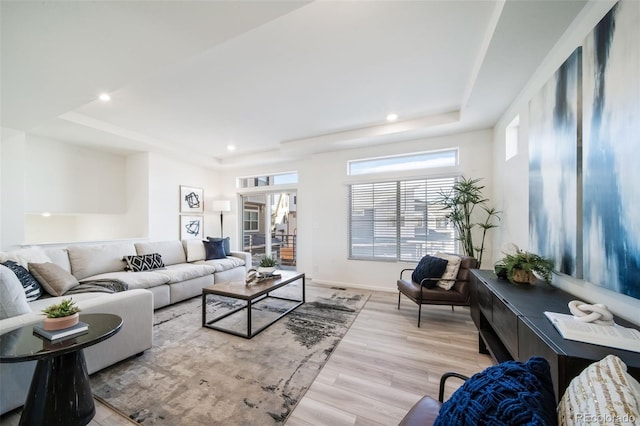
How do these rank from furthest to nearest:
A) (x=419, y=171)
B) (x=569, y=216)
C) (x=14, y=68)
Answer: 1. (x=419, y=171)
2. (x=14, y=68)
3. (x=569, y=216)

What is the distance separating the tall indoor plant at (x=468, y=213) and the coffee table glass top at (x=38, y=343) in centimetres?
410

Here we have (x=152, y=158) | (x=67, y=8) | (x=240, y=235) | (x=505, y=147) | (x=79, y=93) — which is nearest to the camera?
(x=67, y=8)

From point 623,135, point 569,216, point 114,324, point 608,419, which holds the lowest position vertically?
point 114,324

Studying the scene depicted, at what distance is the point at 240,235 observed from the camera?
20.8 ft

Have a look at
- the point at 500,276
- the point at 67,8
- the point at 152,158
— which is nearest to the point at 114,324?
the point at 67,8

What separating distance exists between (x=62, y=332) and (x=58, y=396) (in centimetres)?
35

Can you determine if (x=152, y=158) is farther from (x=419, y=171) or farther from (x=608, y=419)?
(x=608, y=419)

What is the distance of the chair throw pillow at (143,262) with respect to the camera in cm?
360

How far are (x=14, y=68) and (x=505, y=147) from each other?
5174 mm

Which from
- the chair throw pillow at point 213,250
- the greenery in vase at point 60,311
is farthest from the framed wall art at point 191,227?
the greenery in vase at point 60,311

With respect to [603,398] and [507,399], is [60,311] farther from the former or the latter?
[603,398]

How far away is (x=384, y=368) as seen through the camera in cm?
209

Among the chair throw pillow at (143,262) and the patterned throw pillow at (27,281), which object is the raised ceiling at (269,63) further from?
the chair throw pillow at (143,262)

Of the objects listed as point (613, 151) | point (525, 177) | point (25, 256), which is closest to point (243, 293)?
point (25, 256)
